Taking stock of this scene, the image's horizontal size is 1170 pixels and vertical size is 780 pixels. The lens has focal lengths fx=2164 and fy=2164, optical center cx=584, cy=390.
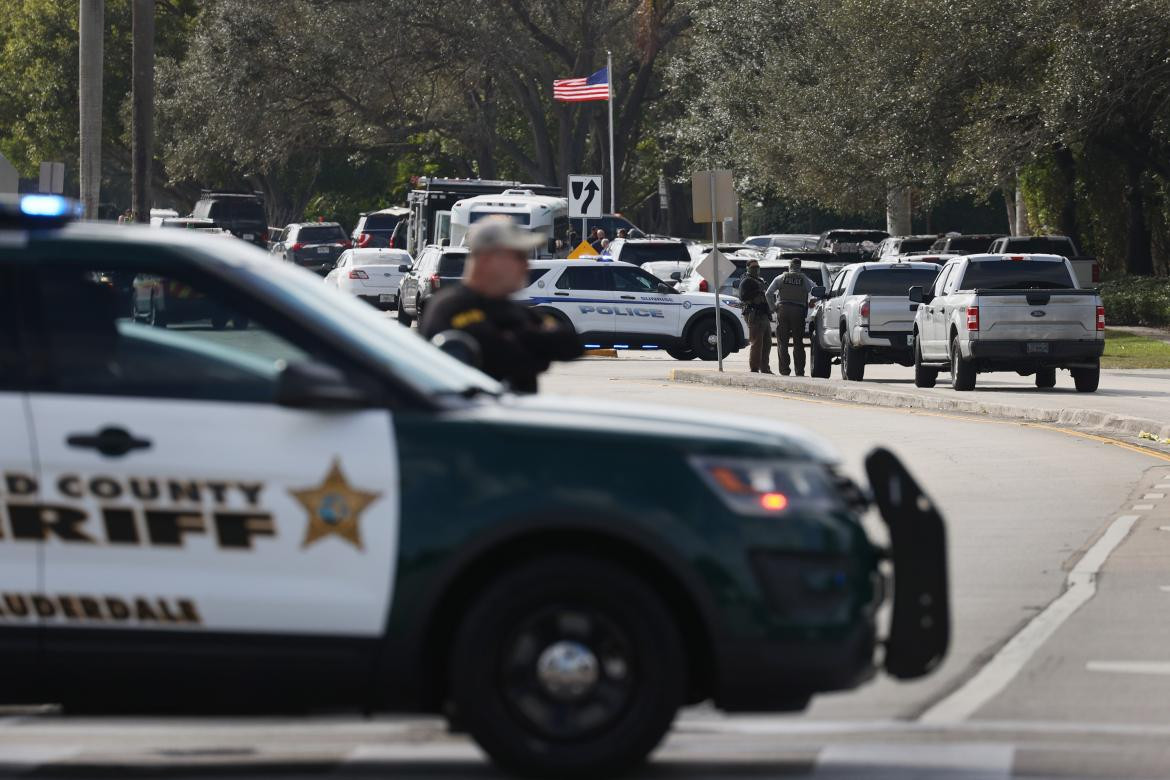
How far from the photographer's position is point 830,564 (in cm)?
638

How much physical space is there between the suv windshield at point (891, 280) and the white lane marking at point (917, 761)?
24.5 metres

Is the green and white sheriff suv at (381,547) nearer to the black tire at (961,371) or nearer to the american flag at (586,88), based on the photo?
the black tire at (961,371)

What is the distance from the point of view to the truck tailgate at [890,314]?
30844mm

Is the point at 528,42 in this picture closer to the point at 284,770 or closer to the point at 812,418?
the point at 812,418

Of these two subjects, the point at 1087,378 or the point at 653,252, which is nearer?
the point at 1087,378

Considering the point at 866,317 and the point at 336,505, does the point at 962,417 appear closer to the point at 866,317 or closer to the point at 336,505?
the point at 866,317

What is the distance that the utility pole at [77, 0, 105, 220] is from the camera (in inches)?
1325

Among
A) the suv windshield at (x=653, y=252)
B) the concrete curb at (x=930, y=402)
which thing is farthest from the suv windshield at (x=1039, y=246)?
the concrete curb at (x=930, y=402)

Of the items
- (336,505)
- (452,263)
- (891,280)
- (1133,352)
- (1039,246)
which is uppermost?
(1039,246)

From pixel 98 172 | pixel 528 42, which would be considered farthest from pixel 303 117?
pixel 98 172

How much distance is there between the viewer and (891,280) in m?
31.9

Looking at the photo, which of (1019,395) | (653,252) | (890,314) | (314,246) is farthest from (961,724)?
(314,246)

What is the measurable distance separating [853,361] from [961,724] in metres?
23.6

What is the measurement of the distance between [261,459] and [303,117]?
58840mm
